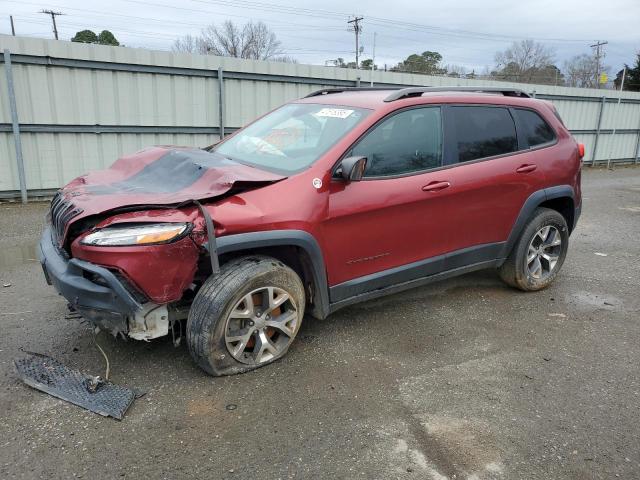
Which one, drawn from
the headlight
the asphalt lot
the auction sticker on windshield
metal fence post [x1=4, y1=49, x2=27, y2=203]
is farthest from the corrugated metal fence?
the headlight

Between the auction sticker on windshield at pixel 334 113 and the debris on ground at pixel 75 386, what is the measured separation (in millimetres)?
2381

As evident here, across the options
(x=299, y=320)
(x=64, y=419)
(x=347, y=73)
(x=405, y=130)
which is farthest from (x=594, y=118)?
(x=64, y=419)

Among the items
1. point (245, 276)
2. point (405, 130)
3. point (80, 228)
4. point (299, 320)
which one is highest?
point (405, 130)

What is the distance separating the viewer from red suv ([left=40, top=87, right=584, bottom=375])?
9.55 ft

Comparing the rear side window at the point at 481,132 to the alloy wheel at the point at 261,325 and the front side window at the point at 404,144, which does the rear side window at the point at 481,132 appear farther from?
the alloy wheel at the point at 261,325

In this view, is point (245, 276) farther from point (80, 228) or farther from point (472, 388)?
point (472, 388)

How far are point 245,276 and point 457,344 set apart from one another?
1.76m

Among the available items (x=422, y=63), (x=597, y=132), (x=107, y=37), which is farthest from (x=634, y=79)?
(x=107, y=37)

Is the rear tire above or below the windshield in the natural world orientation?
below

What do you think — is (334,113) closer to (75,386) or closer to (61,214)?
(61,214)

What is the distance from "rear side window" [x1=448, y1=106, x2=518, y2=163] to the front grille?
9.12 ft

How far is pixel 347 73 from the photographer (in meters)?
11.6

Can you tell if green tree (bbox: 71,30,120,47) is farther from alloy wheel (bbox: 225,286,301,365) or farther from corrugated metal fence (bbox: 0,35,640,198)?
alloy wheel (bbox: 225,286,301,365)

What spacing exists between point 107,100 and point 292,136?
241 inches
